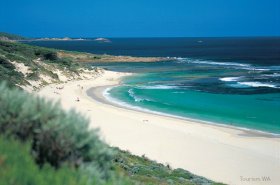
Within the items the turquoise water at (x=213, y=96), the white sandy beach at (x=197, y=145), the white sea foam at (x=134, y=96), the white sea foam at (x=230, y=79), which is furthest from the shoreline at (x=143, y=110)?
the white sea foam at (x=230, y=79)

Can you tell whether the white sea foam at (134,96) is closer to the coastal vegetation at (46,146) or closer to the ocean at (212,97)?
the ocean at (212,97)

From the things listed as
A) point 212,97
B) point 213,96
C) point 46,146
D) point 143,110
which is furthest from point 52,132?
point 213,96

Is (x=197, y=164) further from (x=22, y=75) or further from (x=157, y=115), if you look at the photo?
(x=22, y=75)

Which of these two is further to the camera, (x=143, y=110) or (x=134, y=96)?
(x=134, y=96)

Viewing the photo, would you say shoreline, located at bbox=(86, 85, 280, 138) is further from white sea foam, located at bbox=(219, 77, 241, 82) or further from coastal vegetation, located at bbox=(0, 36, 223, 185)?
coastal vegetation, located at bbox=(0, 36, 223, 185)

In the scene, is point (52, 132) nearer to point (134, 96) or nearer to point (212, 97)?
point (212, 97)

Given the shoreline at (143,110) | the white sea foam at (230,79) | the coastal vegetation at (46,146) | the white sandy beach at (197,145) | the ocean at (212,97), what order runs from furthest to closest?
the white sea foam at (230,79) < the ocean at (212,97) < the shoreline at (143,110) < the white sandy beach at (197,145) < the coastal vegetation at (46,146)
